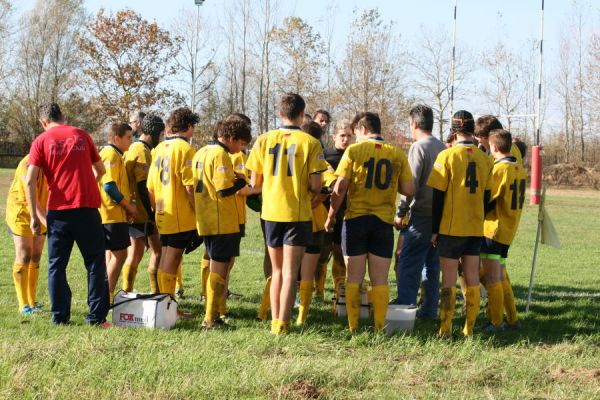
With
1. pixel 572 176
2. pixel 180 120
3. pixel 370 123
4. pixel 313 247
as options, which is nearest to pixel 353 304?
pixel 313 247

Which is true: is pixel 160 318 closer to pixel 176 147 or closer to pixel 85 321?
pixel 85 321

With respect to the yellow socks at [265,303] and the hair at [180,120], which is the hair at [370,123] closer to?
the hair at [180,120]

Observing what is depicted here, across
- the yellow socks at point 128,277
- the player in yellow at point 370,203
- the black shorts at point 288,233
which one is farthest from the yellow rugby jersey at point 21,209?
the player in yellow at point 370,203

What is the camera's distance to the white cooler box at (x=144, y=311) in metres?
6.41

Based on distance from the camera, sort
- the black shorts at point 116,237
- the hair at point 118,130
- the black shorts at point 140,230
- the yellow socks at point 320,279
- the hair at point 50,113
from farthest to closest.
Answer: the yellow socks at point 320,279
the black shorts at point 140,230
the hair at point 118,130
the black shorts at point 116,237
the hair at point 50,113

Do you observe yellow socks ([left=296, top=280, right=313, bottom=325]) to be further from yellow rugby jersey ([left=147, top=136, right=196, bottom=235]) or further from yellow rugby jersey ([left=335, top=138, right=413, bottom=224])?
yellow rugby jersey ([left=147, top=136, right=196, bottom=235])

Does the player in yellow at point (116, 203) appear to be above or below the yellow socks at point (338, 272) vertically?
above

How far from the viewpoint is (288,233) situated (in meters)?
6.29

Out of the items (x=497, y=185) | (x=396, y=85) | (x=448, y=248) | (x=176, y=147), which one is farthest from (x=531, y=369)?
(x=396, y=85)

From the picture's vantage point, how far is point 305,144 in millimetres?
6219

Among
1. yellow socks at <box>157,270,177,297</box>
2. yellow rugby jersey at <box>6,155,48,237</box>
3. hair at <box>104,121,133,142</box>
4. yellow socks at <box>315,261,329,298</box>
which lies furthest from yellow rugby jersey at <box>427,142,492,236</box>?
yellow rugby jersey at <box>6,155,48,237</box>

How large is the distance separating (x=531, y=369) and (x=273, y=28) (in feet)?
161

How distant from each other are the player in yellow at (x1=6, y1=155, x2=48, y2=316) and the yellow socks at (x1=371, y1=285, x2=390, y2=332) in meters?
3.34

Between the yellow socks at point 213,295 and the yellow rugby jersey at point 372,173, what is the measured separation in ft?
4.53
